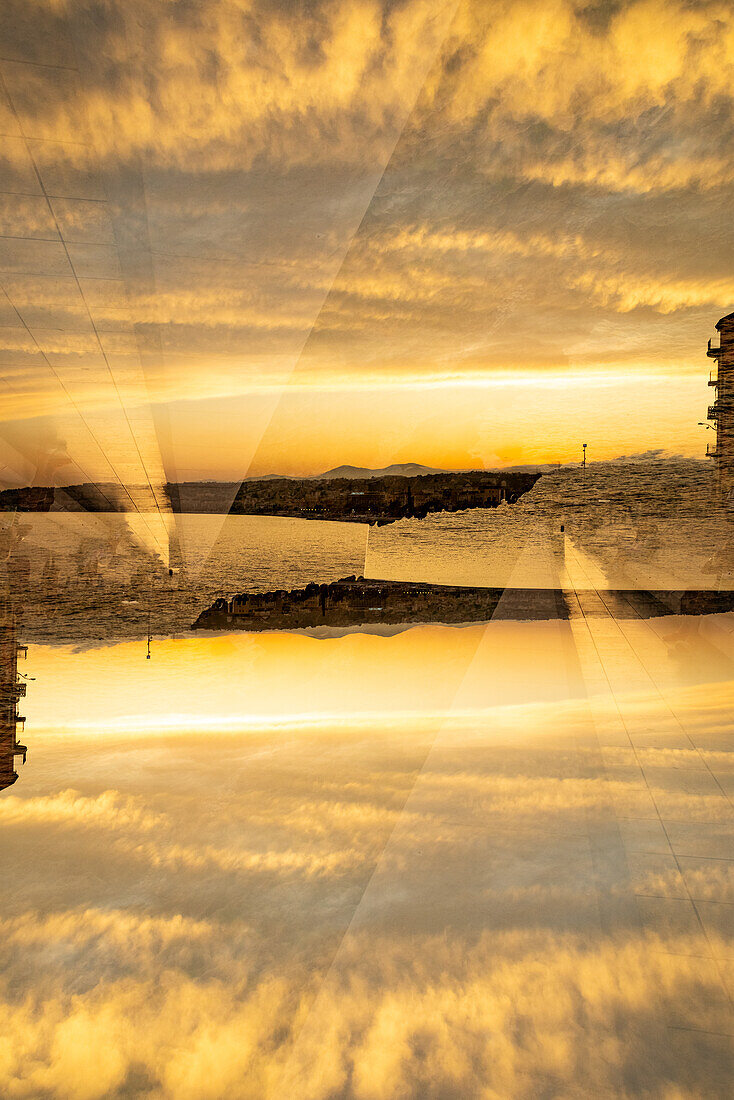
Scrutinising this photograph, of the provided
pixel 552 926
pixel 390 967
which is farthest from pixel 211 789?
pixel 552 926

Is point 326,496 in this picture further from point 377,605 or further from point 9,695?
point 9,695

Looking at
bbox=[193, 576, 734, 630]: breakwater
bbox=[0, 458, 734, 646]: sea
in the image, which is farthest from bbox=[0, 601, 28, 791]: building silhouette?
bbox=[193, 576, 734, 630]: breakwater

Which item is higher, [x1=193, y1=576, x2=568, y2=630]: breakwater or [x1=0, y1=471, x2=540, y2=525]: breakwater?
[x1=0, y1=471, x2=540, y2=525]: breakwater

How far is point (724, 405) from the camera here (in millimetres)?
2627

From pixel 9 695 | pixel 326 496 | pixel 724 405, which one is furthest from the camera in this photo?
pixel 326 496

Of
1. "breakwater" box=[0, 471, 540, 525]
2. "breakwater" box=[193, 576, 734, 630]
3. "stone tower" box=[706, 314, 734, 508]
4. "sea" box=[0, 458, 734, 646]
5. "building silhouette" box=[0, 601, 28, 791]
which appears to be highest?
"stone tower" box=[706, 314, 734, 508]

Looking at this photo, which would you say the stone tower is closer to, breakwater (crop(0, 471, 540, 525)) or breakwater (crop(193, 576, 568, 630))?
breakwater (crop(0, 471, 540, 525))

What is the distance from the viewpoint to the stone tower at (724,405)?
2600 mm

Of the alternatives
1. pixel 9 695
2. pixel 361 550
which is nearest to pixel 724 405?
pixel 361 550

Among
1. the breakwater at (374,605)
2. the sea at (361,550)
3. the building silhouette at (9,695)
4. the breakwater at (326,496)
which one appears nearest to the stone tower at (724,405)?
the sea at (361,550)

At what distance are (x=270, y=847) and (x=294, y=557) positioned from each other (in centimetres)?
124

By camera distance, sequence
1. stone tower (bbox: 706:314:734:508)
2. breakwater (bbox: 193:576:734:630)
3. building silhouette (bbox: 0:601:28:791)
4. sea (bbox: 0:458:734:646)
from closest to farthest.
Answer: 1. building silhouette (bbox: 0:601:28:791)
2. stone tower (bbox: 706:314:734:508)
3. sea (bbox: 0:458:734:646)
4. breakwater (bbox: 193:576:734:630)

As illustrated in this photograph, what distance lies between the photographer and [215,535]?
9.29 feet

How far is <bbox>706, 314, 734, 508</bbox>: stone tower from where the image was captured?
2600 millimetres
